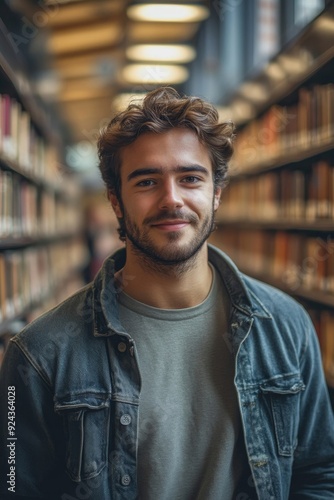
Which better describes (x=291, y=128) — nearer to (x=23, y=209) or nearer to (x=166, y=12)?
(x=23, y=209)

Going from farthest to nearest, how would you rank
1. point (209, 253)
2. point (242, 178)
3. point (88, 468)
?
point (242, 178)
point (209, 253)
point (88, 468)

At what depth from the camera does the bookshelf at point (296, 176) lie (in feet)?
10.6

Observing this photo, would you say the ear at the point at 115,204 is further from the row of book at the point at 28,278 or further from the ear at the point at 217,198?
the row of book at the point at 28,278

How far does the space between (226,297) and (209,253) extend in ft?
0.57

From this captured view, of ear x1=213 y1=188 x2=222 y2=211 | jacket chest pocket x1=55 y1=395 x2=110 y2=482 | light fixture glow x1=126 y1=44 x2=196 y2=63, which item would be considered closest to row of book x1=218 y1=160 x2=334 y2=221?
ear x1=213 y1=188 x2=222 y2=211

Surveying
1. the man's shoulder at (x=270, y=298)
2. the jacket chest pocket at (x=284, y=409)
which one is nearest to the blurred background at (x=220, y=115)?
the man's shoulder at (x=270, y=298)

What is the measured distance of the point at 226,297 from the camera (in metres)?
1.67

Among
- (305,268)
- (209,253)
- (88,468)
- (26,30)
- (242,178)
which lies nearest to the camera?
(88,468)

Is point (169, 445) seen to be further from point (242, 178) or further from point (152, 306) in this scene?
point (242, 178)

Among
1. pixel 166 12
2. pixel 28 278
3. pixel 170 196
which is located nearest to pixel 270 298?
pixel 170 196

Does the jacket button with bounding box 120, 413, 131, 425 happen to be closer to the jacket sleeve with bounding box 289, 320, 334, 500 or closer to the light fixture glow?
the jacket sleeve with bounding box 289, 320, 334, 500

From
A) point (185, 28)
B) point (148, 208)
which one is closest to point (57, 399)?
point (148, 208)

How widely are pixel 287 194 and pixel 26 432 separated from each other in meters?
3.00

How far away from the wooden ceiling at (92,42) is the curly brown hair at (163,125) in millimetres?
4073
